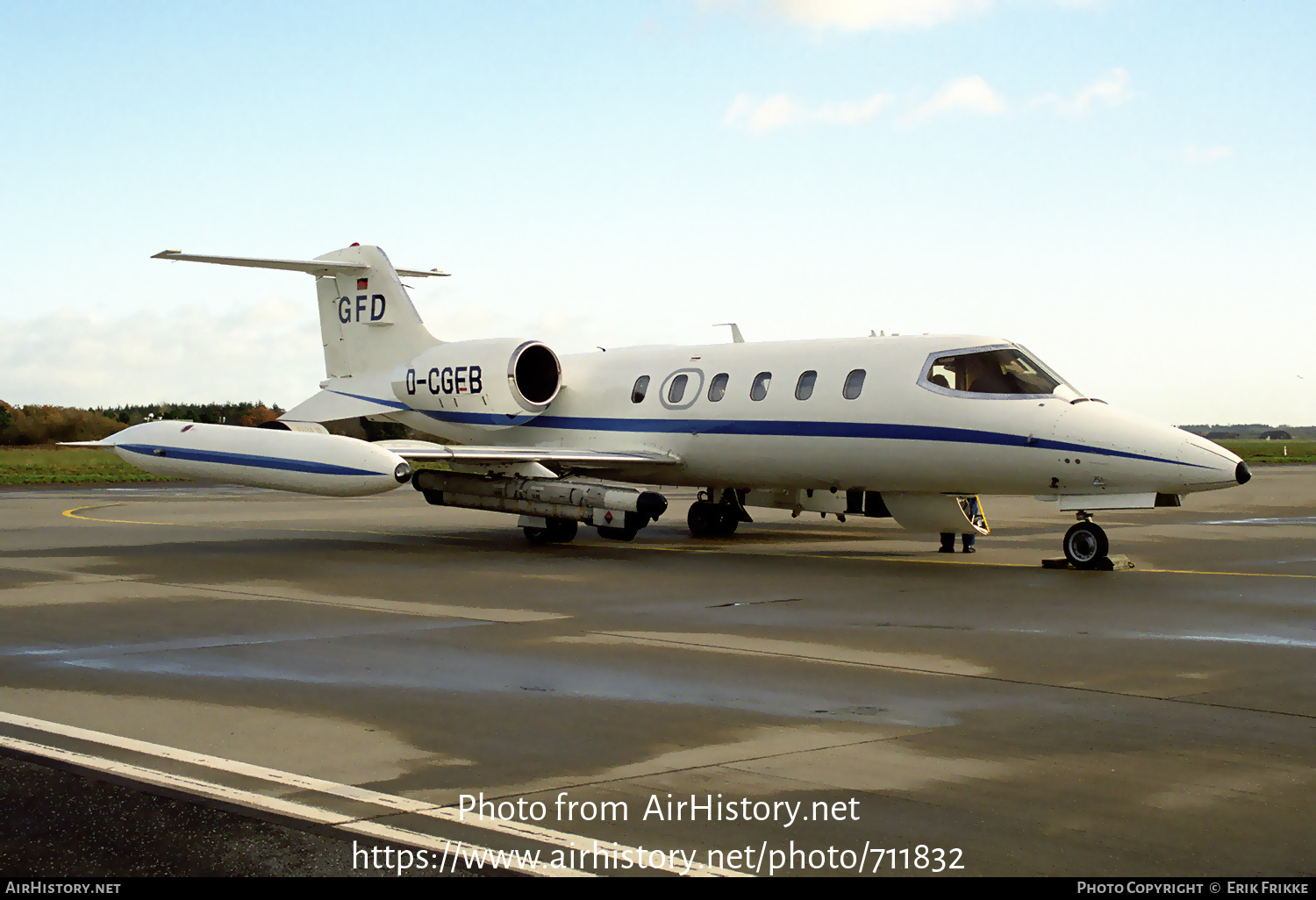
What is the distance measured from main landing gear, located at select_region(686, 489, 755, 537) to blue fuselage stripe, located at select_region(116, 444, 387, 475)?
21.8 ft

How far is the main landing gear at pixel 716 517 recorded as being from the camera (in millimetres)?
20641

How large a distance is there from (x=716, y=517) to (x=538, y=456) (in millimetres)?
3832

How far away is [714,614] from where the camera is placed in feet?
37.5

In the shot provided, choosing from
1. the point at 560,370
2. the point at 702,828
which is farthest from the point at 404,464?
the point at 702,828

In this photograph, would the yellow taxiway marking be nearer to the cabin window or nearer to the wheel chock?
the wheel chock

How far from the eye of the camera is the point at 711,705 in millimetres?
7406

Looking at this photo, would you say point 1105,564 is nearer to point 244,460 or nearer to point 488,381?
point 488,381

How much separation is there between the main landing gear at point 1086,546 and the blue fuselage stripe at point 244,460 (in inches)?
338

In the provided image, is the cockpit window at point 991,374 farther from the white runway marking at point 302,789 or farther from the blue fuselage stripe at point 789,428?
the white runway marking at point 302,789

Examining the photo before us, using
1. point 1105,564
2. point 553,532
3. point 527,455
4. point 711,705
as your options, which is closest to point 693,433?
point 527,455

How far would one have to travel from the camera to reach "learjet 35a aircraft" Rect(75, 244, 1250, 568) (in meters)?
15.0

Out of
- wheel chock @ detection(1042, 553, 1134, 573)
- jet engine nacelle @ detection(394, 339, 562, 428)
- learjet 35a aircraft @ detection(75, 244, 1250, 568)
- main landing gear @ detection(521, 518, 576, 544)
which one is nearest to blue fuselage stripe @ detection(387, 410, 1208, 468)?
learjet 35a aircraft @ detection(75, 244, 1250, 568)

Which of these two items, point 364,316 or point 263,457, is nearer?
point 263,457

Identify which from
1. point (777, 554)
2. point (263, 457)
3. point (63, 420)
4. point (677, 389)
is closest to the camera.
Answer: point (263, 457)
